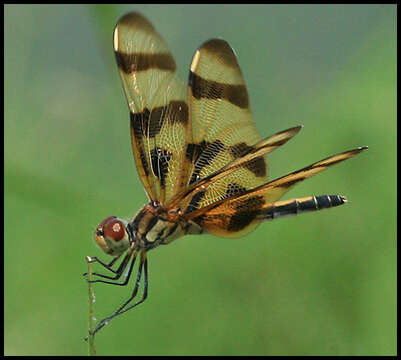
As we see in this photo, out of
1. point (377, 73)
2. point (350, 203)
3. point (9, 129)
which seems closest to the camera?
point (350, 203)

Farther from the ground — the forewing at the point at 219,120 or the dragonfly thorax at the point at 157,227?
the forewing at the point at 219,120

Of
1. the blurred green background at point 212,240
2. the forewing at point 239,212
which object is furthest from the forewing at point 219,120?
the blurred green background at point 212,240

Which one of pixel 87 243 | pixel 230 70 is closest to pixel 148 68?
pixel 230 70

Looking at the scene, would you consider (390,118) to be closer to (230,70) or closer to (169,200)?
(230,70)

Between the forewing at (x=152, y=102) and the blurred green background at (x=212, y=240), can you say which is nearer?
the forewing at (x=152, y=102)

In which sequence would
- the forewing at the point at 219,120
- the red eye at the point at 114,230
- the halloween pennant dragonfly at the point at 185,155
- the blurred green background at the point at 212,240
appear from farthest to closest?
the blurred green background at the point at 212,240 < the forewing at the point at 219,120 < the halloween pennant dragonfly at the point at 185,155 < the red eye at the point at 114,230

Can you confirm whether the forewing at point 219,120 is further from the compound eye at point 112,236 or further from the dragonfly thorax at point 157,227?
the compound eye at point 112,236

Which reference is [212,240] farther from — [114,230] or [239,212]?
[114,230]

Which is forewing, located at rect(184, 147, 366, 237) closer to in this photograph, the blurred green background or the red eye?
the red eye
